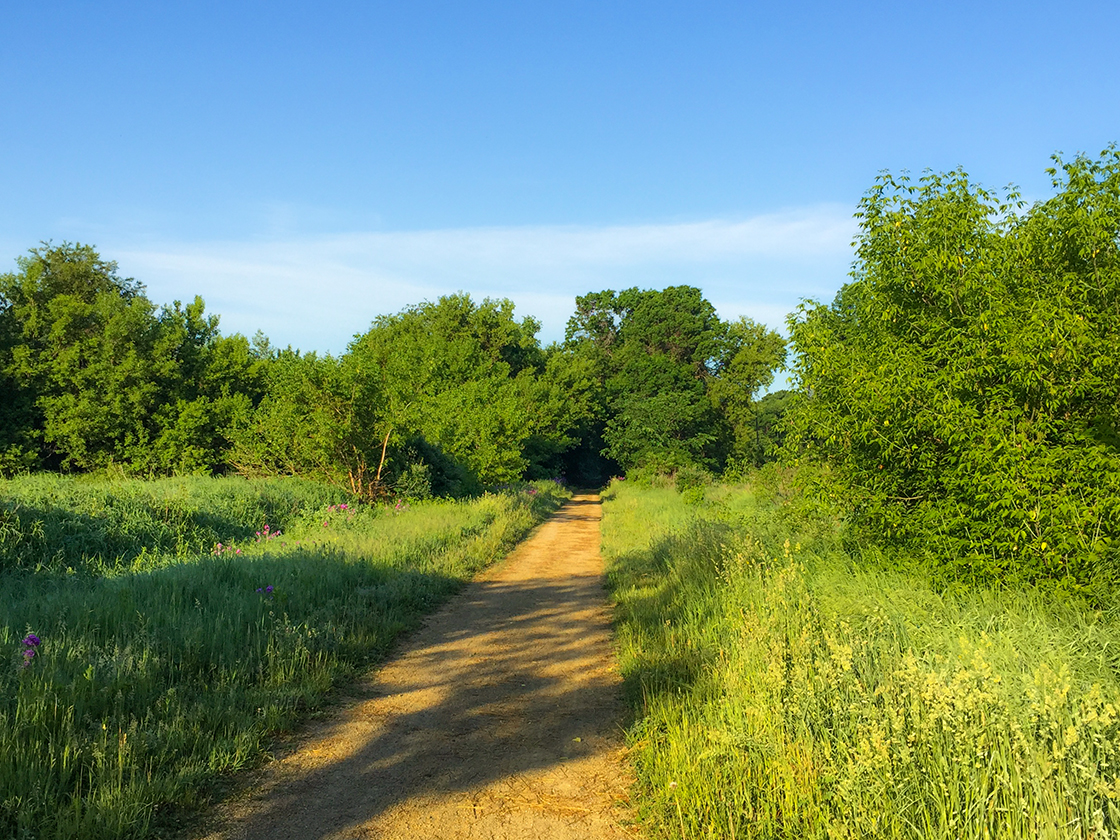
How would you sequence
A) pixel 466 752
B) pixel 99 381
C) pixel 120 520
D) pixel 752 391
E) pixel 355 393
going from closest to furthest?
1. pixel 466 752
2. pixel 120 520
3. pixel 355 393
4. pixel 99 381
5. pixel 752 391

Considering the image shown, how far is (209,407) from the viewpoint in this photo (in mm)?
35688

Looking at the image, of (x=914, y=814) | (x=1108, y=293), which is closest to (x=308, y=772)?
(x=914, y=814)

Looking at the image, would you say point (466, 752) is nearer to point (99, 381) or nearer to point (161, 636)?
point (161, 636)

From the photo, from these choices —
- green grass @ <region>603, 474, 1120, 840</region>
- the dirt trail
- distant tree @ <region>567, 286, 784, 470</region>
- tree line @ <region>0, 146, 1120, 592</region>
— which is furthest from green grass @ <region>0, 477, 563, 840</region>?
distant tree @ <region>567, 286, 784, 470</region>

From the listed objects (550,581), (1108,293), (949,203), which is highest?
(949,203)

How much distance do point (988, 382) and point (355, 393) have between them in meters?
17.0

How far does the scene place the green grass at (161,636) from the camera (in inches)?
166

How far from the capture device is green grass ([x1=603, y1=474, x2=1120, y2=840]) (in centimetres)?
319

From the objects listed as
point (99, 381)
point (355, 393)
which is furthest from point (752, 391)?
point (99, 381)

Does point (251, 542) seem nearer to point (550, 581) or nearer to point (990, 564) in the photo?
point (550, 581)

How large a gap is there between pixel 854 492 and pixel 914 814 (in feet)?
18.0

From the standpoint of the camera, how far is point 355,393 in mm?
20625

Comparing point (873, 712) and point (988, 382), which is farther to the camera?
point (988, 382)

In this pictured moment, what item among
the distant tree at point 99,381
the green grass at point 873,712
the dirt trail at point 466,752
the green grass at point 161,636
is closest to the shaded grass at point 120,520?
the green grass at point 161,636
